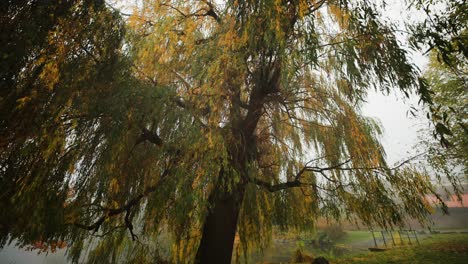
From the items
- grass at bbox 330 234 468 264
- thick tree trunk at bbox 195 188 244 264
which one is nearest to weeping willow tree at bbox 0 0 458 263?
thick tree trunk at bbox 195 188 244 264

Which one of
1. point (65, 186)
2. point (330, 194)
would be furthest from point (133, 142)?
point (330, 194)

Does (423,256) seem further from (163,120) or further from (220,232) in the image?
(163,120)

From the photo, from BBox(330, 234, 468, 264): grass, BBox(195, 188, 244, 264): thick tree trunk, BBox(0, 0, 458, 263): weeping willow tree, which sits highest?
BBox(0, 0, 458, 263): weeping willow tree

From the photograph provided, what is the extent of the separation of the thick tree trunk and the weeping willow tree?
0.02m

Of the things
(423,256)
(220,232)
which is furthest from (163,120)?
(423,256)

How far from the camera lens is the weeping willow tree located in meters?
2.59

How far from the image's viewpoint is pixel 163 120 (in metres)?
3.35

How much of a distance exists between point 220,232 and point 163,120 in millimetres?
2130

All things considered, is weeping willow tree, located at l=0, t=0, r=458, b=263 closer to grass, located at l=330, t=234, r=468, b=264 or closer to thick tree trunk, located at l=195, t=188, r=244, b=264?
thick tree trunk, located at l=195, t=188, r=244, b=264

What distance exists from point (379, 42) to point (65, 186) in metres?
4.38

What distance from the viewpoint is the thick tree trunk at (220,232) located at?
3910 millimetres

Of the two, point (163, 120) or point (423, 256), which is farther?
point (423, 256)

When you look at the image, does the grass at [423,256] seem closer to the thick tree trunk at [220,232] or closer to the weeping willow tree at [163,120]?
the weeping willow tree at [163,120]

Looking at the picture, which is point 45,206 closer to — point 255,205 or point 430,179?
point 255,205
